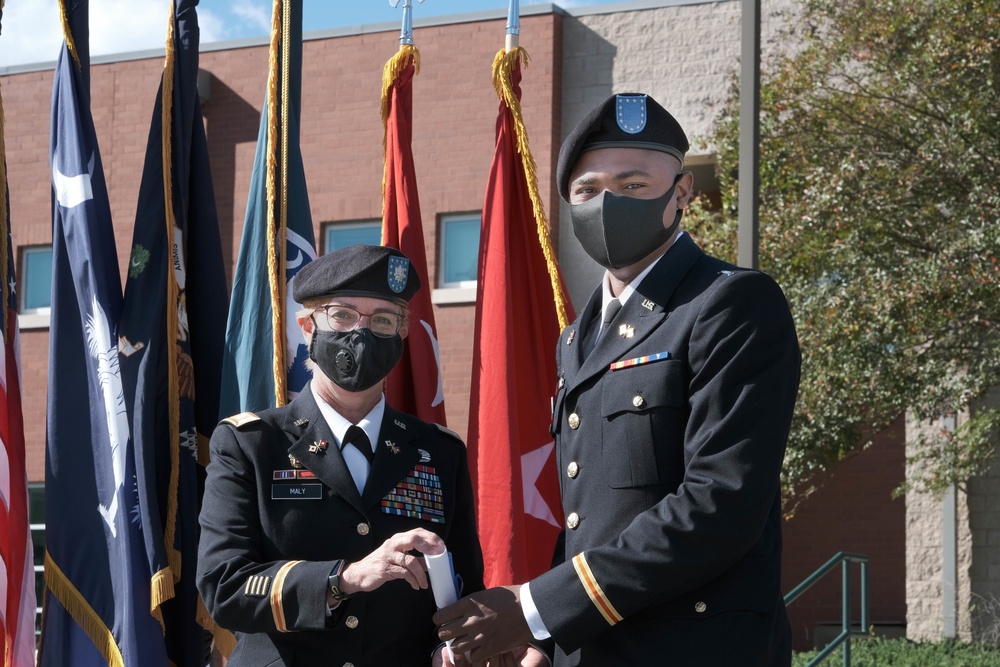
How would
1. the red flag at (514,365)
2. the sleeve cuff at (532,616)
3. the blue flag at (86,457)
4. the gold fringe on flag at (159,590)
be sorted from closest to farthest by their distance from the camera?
the sleeve cuff at (532,616) → the gold fringe on flag at (159,590) → the blue flag at (86,457) → the red flag at (514,365)

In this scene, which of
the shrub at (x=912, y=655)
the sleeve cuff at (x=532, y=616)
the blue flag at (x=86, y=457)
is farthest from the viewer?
the shrub at (x=912, y=655)

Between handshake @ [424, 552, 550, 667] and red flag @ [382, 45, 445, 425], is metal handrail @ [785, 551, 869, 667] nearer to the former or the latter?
red flag @ [382, 45, 445, 425]

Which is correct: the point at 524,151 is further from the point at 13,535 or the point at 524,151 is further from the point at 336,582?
the point at 336,582

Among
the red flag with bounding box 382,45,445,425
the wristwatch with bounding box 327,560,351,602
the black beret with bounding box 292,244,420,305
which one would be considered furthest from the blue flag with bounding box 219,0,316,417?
the wristwatch with bounding box 327,560,351,602

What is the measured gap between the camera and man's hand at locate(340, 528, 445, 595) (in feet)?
8.44

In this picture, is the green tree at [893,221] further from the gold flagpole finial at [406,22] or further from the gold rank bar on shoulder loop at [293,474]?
the gold rank bar on shoulder loop at [293,474]

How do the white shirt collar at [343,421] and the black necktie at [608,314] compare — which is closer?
the black necktie at [608,314]

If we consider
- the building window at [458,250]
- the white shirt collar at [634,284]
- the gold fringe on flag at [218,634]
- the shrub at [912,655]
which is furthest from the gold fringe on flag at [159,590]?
the building window at [458,250]

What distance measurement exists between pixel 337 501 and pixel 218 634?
1.41m

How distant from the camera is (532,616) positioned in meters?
2.39

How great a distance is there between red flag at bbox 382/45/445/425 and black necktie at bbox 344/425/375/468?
153cm

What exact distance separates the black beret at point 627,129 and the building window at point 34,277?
12.0m

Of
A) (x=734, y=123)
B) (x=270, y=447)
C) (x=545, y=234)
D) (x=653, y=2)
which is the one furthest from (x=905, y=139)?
(x=270, y=447)

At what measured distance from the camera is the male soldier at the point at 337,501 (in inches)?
110
